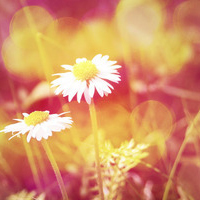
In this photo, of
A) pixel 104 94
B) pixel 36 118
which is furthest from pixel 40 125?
pixel 104 94

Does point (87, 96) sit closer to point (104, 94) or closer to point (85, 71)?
point (85, 71)

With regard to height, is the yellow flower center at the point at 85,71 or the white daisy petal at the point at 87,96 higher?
the yellow flower center at the point at 85,71

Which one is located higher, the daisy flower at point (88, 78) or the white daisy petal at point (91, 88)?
the daisy flower at point (88, 78)

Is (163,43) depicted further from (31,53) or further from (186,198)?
(186,198)

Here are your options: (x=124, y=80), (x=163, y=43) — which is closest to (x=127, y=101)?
(x=124, y=80)

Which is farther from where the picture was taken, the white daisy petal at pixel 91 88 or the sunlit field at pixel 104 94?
the sunlit field at pixel 104 94

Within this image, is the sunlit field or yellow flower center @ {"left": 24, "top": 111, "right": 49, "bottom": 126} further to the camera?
the sunlit field

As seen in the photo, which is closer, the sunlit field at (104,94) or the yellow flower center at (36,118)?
the yellow flower center at (36,118)

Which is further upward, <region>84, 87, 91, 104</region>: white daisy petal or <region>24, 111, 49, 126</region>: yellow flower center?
<region>24, 111, 49, 126</region>: yellow flower center
